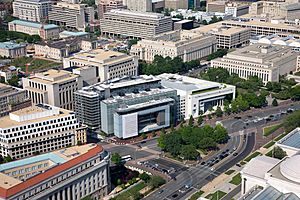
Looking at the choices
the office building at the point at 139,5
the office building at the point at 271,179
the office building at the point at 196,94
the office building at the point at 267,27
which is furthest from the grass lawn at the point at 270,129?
the office building at the point at 139,5

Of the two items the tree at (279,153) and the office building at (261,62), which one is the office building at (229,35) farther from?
the tree at (279,153)

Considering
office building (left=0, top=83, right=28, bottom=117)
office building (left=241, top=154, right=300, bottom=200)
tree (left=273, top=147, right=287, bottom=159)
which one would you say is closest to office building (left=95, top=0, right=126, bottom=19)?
office building (left=0, top=83, right=28, bottom=117)

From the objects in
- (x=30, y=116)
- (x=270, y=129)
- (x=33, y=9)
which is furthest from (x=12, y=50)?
(x=270, y=129)

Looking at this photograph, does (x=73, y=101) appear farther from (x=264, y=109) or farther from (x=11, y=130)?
(x=264, y=109)

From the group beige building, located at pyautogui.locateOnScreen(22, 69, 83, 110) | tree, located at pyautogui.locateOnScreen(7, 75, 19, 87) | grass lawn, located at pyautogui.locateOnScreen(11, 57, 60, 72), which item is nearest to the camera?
beige building, located at pyautogui.locateOnScreen(22, 69, 83, 110)

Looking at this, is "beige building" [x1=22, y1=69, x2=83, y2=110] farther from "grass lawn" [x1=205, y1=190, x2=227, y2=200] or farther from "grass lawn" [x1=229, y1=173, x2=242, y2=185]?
"grass lawn" [x1=205, y1=190, x2=227, y2=200]

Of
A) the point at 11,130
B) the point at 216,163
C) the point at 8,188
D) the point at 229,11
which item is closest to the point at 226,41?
the point at 229,11

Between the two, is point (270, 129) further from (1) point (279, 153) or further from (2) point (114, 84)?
(2) point (114, 84)

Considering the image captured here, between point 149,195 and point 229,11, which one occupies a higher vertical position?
point 229,11
